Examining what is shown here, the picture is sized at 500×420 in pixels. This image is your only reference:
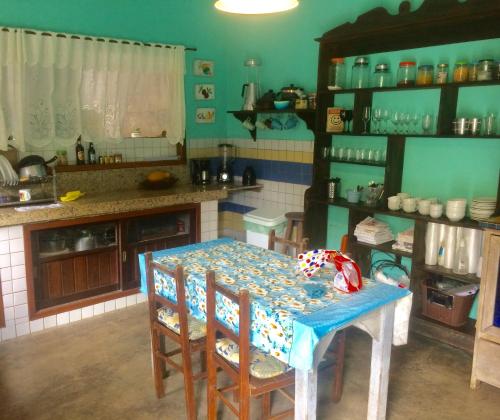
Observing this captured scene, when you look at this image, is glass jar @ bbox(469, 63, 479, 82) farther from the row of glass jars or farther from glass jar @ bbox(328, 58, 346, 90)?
glass jar @ bbox(328, 58, 346, 90)

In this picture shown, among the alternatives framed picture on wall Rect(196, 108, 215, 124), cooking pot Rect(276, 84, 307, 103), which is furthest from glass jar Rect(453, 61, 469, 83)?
framed picture on wall Rect(196, 108, 215, 124)

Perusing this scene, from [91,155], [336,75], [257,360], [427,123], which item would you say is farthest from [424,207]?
[91,155]

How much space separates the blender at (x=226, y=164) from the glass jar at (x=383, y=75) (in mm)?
1874

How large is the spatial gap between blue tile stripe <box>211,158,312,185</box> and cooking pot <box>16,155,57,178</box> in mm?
1901

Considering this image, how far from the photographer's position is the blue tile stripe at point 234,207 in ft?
16.6

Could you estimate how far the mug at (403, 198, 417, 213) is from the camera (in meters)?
3.40

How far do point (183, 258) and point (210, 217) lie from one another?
5.63 feet

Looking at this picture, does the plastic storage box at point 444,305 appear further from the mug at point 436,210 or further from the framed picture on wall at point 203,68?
the framed picture on wall at point 203,68

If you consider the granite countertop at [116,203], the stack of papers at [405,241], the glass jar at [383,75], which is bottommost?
the stack of papers at [405,241]

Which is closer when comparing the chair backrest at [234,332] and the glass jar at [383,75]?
the chair backrest at [234,332]

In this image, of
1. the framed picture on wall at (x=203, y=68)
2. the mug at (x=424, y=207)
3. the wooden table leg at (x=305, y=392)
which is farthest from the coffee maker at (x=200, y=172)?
the wooden table leg at (x=305, y=392)

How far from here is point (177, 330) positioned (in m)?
2.43

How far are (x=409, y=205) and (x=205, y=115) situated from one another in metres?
2.42

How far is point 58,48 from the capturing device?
3.70m
